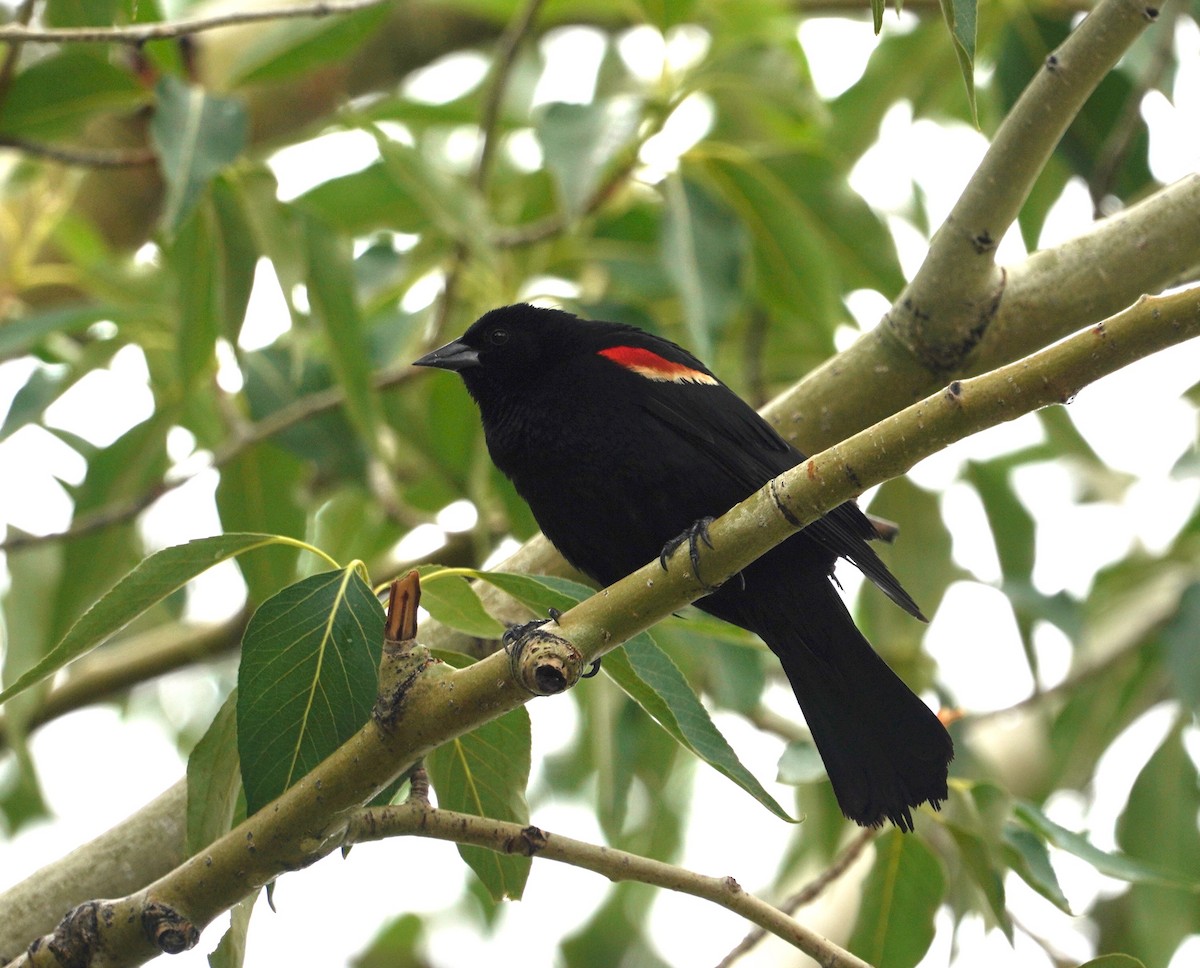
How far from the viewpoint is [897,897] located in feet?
11.1

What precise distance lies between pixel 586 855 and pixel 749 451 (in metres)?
1.31

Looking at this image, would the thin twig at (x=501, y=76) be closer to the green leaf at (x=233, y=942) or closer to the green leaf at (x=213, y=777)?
the green leaf at (x=213, y=777)

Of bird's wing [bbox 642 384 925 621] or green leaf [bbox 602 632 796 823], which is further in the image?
bird's wing [bbox 642 384 925 621]

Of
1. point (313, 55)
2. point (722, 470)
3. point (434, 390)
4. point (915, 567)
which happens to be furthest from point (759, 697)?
point (313, 55)

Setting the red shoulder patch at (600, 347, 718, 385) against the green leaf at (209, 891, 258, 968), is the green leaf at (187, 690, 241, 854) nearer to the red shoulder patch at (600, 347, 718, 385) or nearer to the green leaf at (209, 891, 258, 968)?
the green leaf at (209, 891, 258, 968)

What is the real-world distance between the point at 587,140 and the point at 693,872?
2649 millimetres

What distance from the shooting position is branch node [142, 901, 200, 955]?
2266 mm

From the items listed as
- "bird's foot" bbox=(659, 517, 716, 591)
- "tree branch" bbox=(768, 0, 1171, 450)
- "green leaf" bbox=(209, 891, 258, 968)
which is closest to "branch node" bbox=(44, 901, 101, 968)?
"green leaf" bbox=(209, 891, 258, 968)

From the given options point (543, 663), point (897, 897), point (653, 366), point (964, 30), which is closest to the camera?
point (964, 30)

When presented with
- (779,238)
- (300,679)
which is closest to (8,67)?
(779,238)

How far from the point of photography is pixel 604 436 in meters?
3.50

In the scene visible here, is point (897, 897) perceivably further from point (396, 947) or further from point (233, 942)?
point (396, 947)

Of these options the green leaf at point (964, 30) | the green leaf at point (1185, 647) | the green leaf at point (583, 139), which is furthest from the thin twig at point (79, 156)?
the green leaf at point (1185, 647)

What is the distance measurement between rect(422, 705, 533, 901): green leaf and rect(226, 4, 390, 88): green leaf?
272 centimetres
